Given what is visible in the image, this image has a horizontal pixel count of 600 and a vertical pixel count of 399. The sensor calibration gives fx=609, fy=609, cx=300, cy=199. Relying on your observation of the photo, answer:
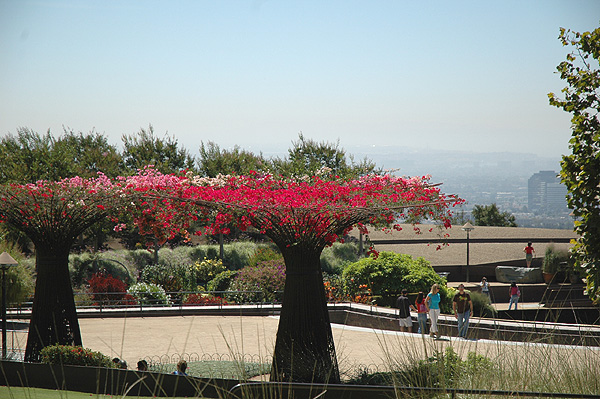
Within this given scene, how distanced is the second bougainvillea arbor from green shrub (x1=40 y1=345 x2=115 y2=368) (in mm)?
2831

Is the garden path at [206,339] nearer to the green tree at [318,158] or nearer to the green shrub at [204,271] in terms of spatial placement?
the green shrub at [204,271]

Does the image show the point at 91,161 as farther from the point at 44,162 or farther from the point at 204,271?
the point at 204,271

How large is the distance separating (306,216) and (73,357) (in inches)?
184

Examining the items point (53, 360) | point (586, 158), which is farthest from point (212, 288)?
point (586, 158)

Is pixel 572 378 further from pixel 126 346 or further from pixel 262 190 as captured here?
pixel 126 346

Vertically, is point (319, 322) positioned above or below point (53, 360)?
above

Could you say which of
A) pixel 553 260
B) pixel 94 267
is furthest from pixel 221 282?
pixel 553 260

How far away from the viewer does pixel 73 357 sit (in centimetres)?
1035

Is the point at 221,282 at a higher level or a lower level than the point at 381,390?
lower

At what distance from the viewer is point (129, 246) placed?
114 ft

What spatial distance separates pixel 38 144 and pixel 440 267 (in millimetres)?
23271

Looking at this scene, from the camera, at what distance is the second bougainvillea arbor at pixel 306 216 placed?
9.56 m

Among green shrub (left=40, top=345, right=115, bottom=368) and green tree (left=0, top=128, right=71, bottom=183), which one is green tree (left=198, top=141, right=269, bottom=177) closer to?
green tree (left=0, top=128, right=71, bottom=183)

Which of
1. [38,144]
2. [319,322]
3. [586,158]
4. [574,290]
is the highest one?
[38,144]
